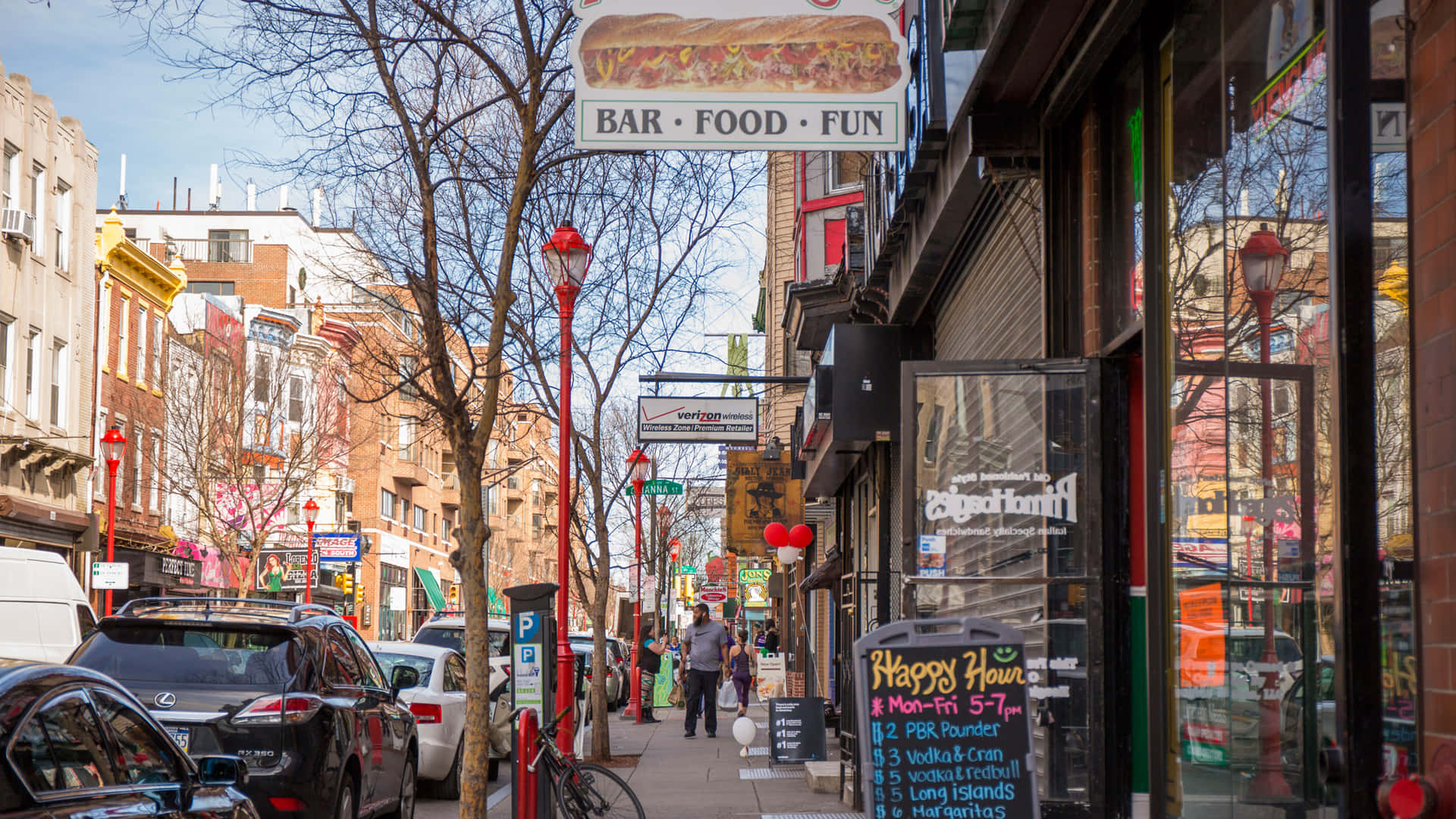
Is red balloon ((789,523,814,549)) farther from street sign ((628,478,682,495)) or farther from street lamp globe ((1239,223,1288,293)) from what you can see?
street lamp globe ((1239,223,1288,293))

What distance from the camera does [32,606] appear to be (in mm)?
16531

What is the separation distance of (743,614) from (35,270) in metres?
37.7

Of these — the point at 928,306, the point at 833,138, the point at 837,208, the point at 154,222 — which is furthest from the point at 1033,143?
the point at 154,222

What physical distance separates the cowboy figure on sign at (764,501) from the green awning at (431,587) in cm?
3993

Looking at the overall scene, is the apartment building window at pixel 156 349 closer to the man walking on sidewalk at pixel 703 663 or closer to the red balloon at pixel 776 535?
the red balloon at pixel 776 535

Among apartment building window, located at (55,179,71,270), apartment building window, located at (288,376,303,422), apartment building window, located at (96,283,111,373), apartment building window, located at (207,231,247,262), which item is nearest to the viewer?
apartment building window, located at (55,179,71,270)

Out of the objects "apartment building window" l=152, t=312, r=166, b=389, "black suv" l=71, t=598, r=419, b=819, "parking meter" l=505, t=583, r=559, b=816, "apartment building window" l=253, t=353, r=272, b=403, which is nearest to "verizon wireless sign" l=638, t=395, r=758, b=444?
"parking meter" l=505, t=583, r=559, b=816

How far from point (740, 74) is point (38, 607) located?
1322 cm

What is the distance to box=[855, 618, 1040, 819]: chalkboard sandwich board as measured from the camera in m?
5.47

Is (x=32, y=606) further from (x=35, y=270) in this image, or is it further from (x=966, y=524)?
(x=35, y=270)

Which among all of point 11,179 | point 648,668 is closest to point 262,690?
point 648,668

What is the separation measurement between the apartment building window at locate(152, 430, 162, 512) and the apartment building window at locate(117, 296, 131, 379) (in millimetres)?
2085

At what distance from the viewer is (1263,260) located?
4691 millimetres

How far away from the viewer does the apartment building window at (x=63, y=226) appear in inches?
1384
